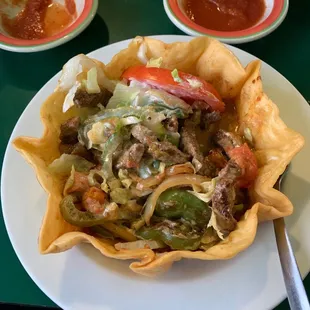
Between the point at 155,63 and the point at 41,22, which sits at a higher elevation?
the point at 155,63

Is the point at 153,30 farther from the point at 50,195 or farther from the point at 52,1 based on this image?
the point at 50,195

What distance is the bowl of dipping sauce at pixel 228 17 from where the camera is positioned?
165cm

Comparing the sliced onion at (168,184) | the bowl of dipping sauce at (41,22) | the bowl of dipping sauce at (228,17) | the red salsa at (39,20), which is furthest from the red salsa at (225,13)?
the sliced onion at (168,184)

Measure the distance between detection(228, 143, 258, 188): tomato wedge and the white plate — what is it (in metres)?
0.11

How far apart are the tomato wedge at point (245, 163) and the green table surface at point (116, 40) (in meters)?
0.52

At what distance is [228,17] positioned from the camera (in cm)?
178

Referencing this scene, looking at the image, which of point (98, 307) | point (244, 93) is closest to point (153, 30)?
point (244, 93)

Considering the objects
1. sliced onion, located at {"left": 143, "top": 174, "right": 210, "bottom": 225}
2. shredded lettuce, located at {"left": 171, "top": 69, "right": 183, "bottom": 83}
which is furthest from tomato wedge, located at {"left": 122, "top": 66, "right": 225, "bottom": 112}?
sliced onion, located at {"left": 143, "top": 174, "right": 210, "bottom": 225}

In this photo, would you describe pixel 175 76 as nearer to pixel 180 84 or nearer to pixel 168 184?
pixel 180 84

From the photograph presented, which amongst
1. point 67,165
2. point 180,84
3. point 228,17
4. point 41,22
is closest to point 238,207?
point 180,84

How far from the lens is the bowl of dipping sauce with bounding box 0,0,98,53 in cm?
168

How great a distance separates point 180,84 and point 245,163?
28 centimetres

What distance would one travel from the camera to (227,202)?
1.16m

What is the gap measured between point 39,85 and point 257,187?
3.06ft
